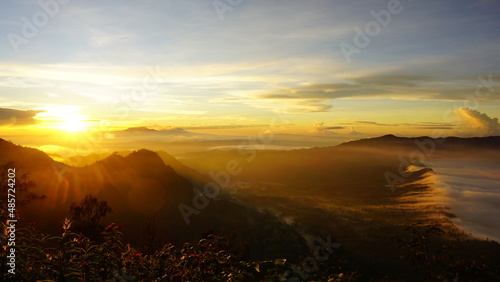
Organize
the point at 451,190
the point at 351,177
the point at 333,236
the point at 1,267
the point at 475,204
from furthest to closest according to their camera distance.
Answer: the point at 351,177
the point at 451,190
the point at 475,204
the point at 333,236
the point at 1,267

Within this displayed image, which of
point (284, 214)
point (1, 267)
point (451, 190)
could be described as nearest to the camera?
point (1, 267)

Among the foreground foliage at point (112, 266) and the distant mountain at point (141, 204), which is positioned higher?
the foreground foliage at point (112, 266)

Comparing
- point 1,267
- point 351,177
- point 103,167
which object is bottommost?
point 351,177

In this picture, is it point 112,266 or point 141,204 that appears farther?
A: point 141,204

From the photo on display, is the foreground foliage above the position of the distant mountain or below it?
above

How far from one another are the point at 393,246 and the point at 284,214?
21.7 metres

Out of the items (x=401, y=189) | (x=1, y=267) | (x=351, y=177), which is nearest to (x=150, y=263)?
(x=1, y=267)

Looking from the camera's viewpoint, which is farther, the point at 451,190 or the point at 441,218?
the point at 451,190

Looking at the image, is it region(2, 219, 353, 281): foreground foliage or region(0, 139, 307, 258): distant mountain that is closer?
region(2, 219, 353, 281): foreground foliage

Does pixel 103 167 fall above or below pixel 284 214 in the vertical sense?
above

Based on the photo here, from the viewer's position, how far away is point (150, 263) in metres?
6.71

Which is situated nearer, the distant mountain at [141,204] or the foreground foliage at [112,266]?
the foreground foliage at [112,266]

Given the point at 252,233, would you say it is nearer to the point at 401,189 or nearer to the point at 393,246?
the point at 393,246

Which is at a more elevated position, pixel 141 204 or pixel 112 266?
pixel 112 266
